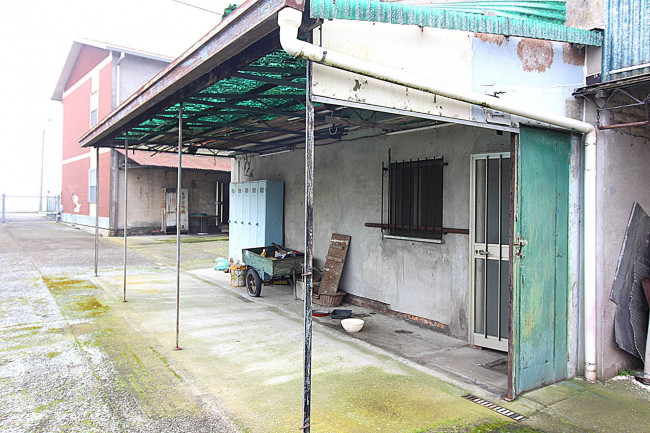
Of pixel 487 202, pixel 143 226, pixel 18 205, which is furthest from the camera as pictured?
pixel 18 205

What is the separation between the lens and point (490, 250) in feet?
17.5

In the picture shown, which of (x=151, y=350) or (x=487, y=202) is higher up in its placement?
(x=487, y=202)

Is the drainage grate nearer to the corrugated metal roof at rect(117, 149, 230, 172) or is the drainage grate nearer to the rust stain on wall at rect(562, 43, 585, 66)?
the rust stain on wall at rect(562, 43, 585, 66)

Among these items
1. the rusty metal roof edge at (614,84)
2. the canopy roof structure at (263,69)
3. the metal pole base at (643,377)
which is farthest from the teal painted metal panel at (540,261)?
the canopy roof structure at (263,69)

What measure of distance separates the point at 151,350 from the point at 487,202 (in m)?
4.30

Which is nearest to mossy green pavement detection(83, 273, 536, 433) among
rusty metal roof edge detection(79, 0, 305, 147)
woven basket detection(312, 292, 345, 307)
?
woven basket detection(312, 292, 345, 307)

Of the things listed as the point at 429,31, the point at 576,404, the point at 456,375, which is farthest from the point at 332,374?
the point at 429,31

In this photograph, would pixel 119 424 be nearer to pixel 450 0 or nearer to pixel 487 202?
pixel 487 202

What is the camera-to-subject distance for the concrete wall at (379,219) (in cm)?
569

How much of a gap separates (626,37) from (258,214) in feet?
23.1

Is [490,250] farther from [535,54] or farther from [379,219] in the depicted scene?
[535,54]

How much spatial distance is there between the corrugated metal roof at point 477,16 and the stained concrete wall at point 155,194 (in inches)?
671

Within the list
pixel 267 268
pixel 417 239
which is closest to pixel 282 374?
pixel 417 239

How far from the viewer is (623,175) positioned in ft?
15.0
